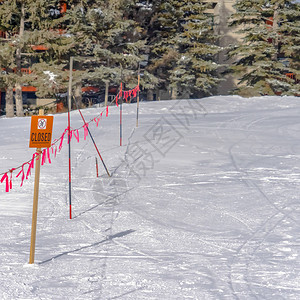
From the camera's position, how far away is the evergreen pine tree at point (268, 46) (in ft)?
107

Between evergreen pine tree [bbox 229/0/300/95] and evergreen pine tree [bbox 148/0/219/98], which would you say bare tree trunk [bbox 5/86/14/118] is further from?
evergreen pine tree [bbox 229/0/300/95]

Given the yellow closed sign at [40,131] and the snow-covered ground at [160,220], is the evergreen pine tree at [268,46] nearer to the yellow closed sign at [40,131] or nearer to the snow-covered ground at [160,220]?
the snow-covered ground at [160,220]

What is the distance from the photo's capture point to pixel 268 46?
3309 cm

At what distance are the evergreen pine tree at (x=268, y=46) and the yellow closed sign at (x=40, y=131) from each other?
91.0ft

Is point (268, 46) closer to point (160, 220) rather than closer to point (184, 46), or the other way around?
point (184, 46)

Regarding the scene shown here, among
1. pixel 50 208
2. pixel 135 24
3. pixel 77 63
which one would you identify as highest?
pixel 135 24

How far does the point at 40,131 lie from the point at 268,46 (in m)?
29.1

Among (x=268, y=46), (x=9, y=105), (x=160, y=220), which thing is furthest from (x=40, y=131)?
(x=268, y=46)

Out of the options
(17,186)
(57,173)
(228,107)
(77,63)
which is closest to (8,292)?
(17,186)

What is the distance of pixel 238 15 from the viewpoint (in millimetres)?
33719

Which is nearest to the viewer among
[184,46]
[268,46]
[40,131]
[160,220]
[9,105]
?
[40,131]

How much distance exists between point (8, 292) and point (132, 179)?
21.9 ft

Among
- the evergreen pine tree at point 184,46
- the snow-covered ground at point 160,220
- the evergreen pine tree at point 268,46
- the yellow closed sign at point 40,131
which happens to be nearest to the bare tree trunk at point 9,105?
the evergreen pine tree at point 184,46

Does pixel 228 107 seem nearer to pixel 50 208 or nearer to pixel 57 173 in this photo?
pixel 57 173
